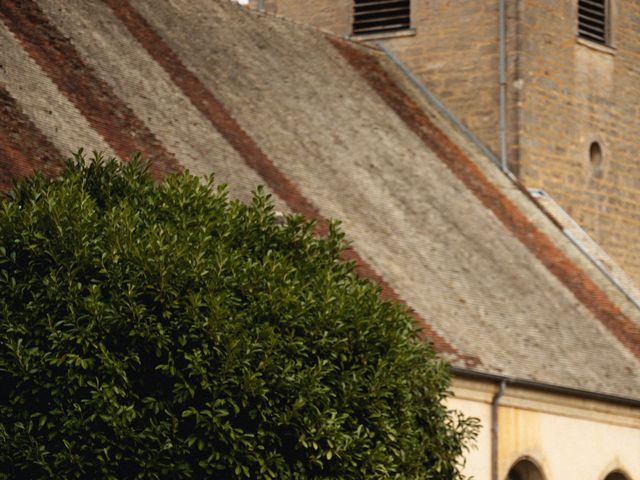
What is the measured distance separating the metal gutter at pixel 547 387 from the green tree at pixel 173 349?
6735 mm

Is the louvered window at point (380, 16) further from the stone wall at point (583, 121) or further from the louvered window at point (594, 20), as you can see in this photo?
the louvered window at point (594, 20)

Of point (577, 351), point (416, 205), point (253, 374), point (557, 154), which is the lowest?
point (253, 374)

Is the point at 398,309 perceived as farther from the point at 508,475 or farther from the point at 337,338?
the point at 508,475

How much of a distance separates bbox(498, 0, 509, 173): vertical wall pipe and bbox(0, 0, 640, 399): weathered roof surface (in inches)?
22.7

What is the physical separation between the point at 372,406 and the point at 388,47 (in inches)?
672

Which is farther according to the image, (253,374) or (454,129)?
(454,129)

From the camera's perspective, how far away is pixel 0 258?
14.9 m

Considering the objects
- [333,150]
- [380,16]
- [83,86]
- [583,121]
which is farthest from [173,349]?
[380,16]

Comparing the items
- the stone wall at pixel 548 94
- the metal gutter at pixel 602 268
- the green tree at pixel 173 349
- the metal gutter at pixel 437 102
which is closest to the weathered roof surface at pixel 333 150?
the metal gutter at pixel 602 268

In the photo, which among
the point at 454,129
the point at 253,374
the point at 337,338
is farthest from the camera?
the point at 454,129

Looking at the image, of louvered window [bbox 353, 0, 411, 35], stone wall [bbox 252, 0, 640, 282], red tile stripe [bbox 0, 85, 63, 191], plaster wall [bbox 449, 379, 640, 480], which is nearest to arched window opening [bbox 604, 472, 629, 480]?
plaster wall [bbox 449, 379, 640, 480]

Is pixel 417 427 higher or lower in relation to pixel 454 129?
lower

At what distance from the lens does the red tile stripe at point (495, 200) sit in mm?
27125

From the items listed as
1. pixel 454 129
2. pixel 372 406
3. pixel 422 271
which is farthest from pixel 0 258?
pixel 454 129
